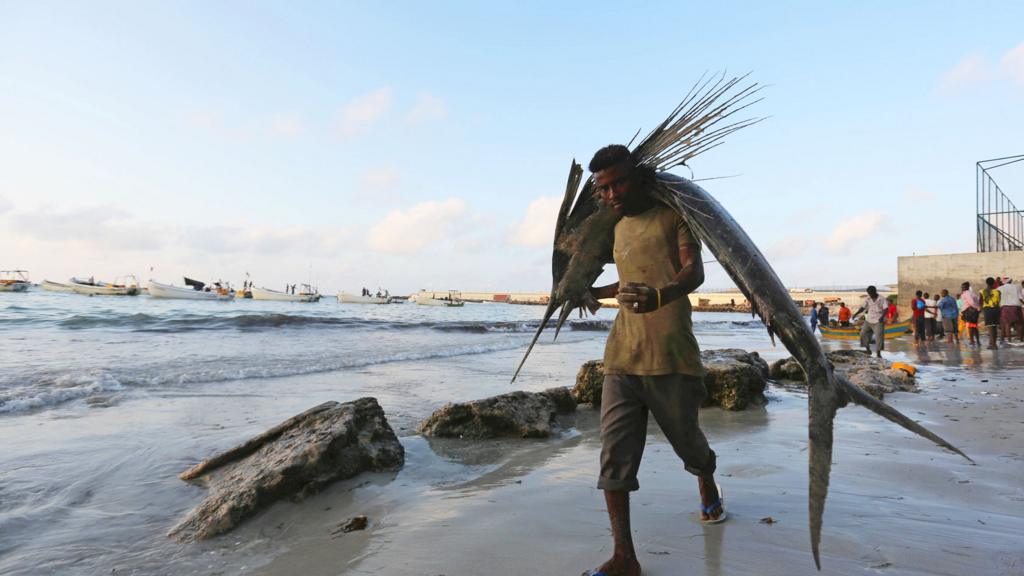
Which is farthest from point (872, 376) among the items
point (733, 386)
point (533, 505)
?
point (533, 505)

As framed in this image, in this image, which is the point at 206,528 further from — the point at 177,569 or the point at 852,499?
the point at 852,499

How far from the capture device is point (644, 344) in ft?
7.95

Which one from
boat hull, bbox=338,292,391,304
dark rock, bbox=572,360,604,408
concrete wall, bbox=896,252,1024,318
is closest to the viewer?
dark rock, bbox=572,360,604,408

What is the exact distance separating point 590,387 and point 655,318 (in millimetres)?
4570

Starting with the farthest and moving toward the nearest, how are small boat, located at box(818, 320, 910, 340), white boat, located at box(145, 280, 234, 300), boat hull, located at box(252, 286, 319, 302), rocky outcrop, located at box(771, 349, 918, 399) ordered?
boat hull, located at box(252, 286, 319, 302) < white boat, located at box(145, 280, 234, 300) < small boat, located at box(818, 320, 910, 340) < rocky outcrop, located at box(771, 349, 918, 399)

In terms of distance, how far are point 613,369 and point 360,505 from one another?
1964mm

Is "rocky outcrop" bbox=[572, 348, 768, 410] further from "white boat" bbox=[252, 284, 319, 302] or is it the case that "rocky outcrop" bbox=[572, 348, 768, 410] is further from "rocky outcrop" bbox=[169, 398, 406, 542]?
"white boat" bbox=[252, 284, 319, 302]

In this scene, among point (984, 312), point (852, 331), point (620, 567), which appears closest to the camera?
point (620, 567)

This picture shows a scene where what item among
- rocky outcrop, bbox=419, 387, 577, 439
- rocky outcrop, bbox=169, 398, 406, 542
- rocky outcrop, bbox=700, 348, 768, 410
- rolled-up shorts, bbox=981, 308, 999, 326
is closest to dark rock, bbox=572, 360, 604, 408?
rocky outcrop, bbox=700, 348, 768, 410

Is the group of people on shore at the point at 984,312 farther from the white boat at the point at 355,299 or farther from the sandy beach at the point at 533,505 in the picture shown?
the white boat at the point at 355,299

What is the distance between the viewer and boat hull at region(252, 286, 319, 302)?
78.2 meters

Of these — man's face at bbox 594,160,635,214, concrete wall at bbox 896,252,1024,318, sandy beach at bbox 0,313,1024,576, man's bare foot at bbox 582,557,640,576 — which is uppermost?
concrete wall at bbox 896,252,1024,318

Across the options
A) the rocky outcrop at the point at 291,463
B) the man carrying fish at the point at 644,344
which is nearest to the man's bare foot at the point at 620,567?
the man carrying fish at the point at 644,344

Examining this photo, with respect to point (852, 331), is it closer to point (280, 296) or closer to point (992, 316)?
point (992, 316)
